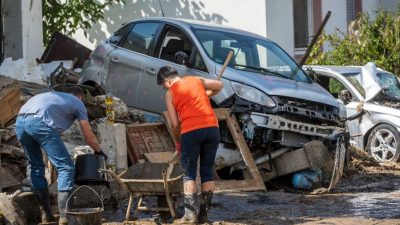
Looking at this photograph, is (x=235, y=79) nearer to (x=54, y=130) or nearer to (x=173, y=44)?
(x=173, y=44)

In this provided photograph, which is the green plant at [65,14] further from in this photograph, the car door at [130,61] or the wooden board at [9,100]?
the wooden board at [9,100]

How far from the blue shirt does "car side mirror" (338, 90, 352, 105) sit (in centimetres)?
692

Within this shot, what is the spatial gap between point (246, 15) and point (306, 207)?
8.26m

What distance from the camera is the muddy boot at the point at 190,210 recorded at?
8.54 meters

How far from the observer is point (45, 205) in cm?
873

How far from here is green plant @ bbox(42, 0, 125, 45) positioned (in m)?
16.1

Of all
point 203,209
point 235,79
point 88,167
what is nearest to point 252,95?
point 235,79

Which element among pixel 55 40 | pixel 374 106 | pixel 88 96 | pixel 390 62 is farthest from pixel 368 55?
pixel 88 96

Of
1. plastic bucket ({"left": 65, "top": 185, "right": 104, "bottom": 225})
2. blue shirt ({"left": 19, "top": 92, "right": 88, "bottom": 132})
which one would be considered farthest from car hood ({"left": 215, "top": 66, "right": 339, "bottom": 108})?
plastic bucket ({"left": 65, "top": 185, "right": 104, "bottom": 225})

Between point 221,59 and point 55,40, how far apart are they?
4027mm

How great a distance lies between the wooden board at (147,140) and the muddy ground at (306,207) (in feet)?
3.15

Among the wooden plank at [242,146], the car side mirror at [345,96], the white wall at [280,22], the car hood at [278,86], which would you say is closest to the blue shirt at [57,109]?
the wooden plank at [242,146]

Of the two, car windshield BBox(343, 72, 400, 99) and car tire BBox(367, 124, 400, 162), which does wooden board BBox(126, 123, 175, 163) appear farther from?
car windshield BBox(343, 72, 400, 99)

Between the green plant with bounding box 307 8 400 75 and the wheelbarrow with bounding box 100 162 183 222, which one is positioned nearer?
the wheelbarrow with bounding box 100 162 183 222
